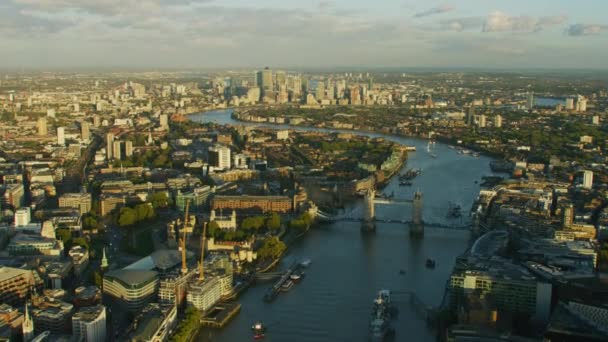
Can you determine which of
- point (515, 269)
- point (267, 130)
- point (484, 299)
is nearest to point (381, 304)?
point (484, 299)

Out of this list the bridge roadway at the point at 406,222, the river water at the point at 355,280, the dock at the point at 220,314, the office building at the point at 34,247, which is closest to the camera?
the river water at the point at 355,280

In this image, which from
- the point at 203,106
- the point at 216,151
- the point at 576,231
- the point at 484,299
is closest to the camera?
the point at 484,299

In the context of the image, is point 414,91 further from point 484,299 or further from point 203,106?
point 484,299

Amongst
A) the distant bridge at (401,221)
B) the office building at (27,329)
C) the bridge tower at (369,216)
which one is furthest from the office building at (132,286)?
the distant bridge at (401,221)

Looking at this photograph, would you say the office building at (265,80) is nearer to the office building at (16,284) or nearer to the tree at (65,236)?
the tree at (65,236)

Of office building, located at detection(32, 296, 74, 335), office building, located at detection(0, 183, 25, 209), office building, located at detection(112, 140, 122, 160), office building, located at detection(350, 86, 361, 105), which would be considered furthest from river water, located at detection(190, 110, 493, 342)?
office building, located at detection(350, 86, 361, 105)
